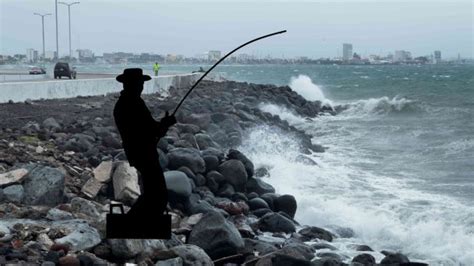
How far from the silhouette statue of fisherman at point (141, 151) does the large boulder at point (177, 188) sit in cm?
691

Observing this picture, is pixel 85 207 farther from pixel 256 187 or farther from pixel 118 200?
pixel 256 187

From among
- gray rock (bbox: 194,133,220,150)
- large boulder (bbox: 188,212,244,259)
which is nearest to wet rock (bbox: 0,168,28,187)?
large boulder (bbox: 188,212,244,259)

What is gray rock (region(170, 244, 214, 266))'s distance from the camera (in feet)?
24.5

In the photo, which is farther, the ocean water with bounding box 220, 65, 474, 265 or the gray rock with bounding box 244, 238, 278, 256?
the ocean water with bounding box 220, 65, 474, 265

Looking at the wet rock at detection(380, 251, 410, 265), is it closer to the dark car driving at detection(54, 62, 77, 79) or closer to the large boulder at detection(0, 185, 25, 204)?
the large boulder at detection(0, 185, 25, 204)

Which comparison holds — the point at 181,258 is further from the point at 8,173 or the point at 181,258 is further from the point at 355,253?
the point at 355,253

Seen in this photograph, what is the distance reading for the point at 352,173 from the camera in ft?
64.7

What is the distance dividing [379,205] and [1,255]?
32.5 feet

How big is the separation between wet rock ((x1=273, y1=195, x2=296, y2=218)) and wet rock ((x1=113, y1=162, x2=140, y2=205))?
411cm

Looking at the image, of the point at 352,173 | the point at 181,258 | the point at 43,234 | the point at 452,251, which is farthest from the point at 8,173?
the point at 352,173

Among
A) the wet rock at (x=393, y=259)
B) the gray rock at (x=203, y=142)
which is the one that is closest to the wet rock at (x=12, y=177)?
the wet rock at (x=393, y=259)

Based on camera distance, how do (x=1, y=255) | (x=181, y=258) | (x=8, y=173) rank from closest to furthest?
(x=1, y=255) → (x=181, y=258) → (x=8, y=173)

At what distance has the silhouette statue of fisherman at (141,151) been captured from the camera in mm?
3592

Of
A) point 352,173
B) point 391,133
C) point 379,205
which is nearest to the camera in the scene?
point 379,205
